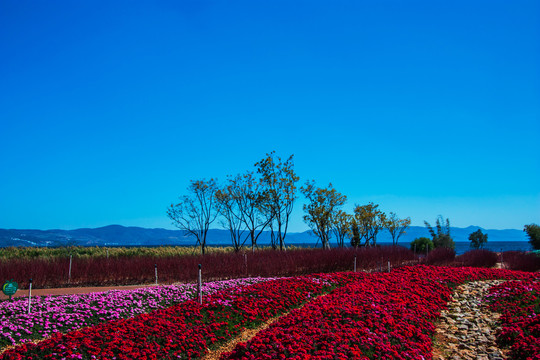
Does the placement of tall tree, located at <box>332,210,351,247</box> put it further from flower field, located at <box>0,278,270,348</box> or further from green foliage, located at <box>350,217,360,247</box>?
flower field, located at <box>0,278,270,348</box>

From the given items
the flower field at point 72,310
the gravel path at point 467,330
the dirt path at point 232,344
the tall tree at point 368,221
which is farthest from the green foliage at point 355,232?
the dirt path at point 232,344

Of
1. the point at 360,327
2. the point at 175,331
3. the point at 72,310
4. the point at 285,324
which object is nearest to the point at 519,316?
the point at 360,327

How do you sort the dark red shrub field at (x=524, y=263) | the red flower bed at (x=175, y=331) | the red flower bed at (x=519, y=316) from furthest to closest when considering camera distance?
the dark red shrub field at (x=524, y=263)
the red flower bed at (x=519, y=316)
the red flower bed at (x=175, y=331)

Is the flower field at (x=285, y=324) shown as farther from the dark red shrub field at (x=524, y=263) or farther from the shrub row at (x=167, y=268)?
the dark red shrub field at (x=524, y=263)

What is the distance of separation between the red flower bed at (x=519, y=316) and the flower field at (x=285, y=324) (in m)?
0.03

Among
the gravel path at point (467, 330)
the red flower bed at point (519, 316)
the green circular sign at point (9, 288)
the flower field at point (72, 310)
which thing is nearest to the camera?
the red flower bed at point (519, 316)

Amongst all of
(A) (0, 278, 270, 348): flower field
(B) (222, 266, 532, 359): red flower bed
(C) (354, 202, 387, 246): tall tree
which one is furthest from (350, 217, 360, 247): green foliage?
A: (A) (0, 278, 270, 348): flower field

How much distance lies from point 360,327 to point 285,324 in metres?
1.50

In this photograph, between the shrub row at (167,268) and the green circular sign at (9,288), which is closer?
the green circular sign at (9,288)

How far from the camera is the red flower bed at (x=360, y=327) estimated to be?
22.5 ft

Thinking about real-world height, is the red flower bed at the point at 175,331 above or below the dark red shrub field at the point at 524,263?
below

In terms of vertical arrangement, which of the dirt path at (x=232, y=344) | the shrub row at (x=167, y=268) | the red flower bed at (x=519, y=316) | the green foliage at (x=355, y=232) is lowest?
the dirt path at (x=232, y=344)

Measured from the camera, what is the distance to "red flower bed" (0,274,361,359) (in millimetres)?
7227

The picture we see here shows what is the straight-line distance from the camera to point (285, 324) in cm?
855
